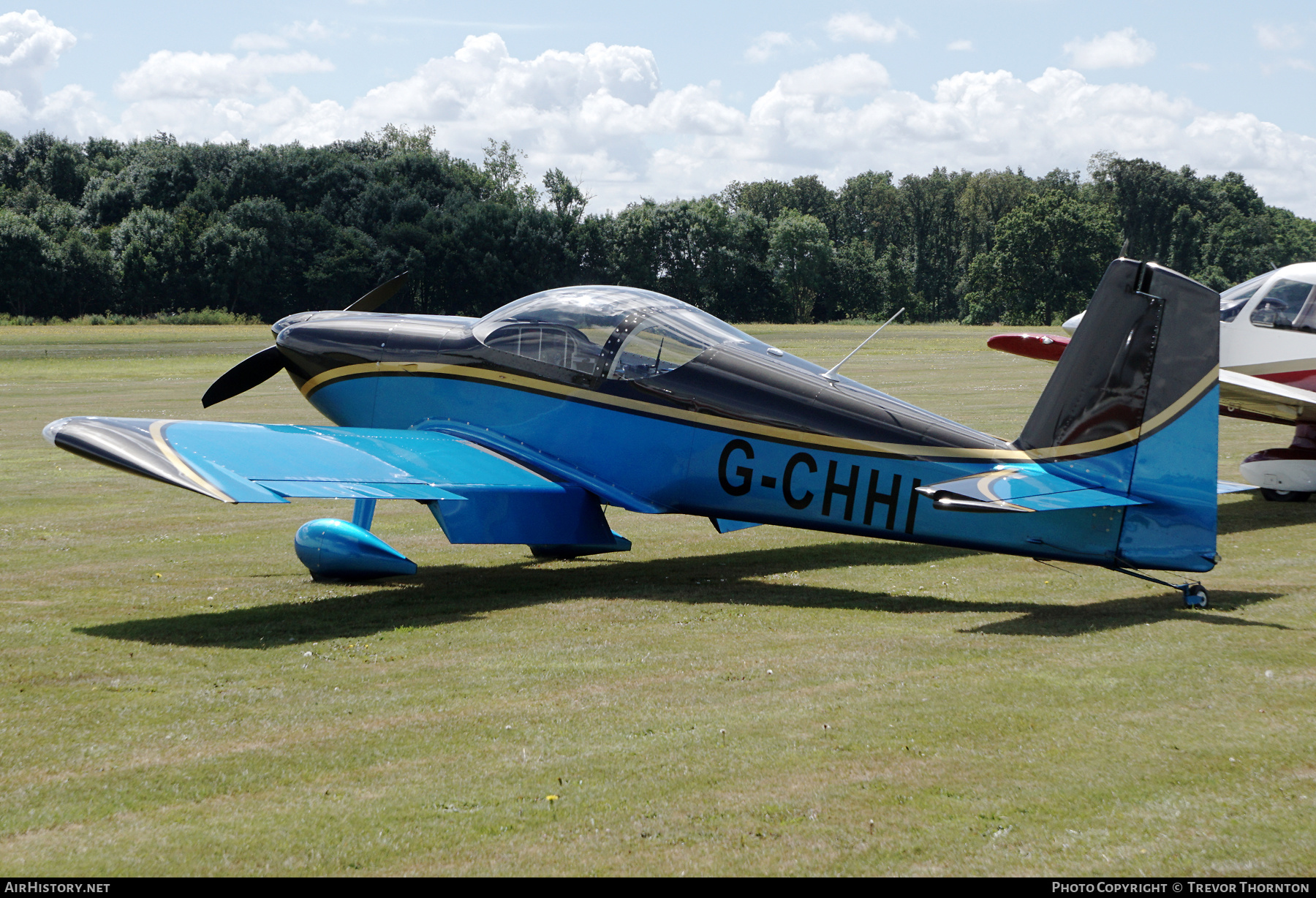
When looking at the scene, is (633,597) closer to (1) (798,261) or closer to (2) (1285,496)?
(2) (1285,496)

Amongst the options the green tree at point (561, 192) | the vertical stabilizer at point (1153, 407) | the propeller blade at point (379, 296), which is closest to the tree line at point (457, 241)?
the green tree at point (561, 192)

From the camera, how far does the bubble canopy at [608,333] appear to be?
8.91m

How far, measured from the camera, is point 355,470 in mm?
8258

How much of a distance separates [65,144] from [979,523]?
309ft

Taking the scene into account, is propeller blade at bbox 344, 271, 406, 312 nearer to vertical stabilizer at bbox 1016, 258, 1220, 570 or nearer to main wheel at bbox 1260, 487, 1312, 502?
vertical stabilizer at bbox 1016, 258, 1220, 570

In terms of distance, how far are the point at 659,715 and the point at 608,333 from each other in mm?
4222

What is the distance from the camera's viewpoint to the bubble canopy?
891 cm

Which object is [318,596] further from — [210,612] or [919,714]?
[919,714]

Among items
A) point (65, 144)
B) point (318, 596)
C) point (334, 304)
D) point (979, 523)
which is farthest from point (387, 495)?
point (65, 144)

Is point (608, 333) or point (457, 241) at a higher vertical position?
point (457, 241)

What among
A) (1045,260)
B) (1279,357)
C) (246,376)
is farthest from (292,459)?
(1045,260)

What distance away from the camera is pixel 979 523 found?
7.57 metres

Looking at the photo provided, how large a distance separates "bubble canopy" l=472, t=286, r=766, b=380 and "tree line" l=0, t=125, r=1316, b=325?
6414 centimetres

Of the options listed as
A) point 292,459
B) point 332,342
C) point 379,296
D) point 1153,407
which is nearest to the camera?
point 1153,407
